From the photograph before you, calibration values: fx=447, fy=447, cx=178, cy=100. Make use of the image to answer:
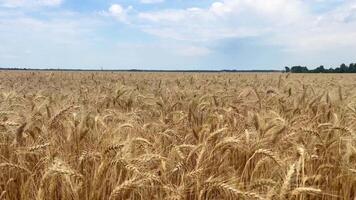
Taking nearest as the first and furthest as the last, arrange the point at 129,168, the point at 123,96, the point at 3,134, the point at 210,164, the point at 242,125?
the point at 129,168 < the point at 210,164 < the point at 3,134 < the point at 242,125 < the point at 123,96

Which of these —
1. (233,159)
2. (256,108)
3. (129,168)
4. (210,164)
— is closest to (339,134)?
(233,159)

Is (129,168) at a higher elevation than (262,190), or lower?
→ higher

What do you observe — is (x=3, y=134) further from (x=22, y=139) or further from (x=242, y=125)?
(x=242, y=125)

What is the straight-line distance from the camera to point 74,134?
3.46m

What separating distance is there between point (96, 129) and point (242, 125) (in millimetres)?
1623

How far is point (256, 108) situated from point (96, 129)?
3137mm

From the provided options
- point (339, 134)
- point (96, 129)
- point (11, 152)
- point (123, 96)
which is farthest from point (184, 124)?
point (123, 96)

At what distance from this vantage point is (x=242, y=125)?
4625mm

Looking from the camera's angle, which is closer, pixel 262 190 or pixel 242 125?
pixel 262 190

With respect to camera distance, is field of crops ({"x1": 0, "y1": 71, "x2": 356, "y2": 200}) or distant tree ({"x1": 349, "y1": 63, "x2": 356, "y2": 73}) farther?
distant tree ({"x1": 349, "y1": 63, "x2": 356, "y2": 73})

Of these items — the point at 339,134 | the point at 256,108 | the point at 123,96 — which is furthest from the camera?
the point at 123,96

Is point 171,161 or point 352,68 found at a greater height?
point 171,161

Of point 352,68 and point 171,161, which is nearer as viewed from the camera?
point 171,161

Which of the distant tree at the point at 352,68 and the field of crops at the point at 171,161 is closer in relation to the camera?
the field of crops at the point at 171,161
